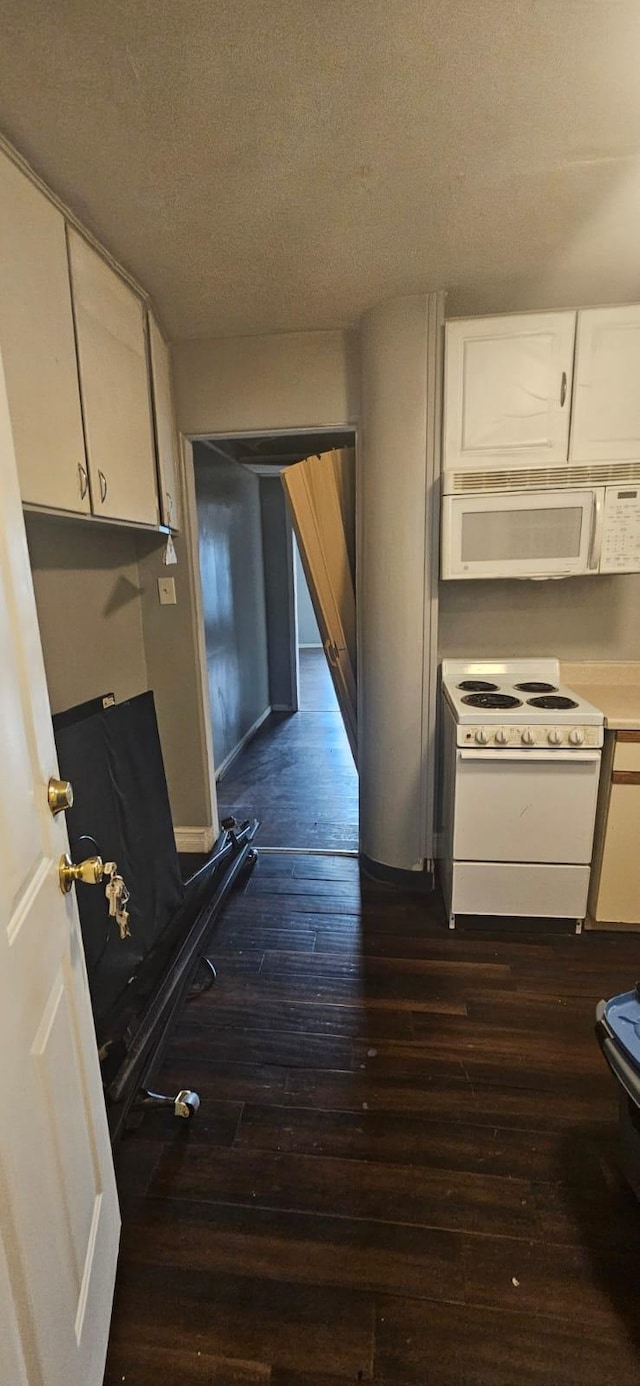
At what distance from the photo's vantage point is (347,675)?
286 centimetres

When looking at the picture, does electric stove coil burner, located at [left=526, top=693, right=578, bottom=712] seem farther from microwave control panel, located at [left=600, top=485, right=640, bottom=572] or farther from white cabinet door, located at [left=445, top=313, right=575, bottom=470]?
white cabinet door, located at [left=445, top=313, right=575, bottom=470]

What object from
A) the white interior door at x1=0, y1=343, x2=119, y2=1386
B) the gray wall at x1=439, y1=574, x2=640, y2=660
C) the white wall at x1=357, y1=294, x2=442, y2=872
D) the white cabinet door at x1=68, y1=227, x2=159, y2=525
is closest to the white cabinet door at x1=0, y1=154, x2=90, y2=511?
the white cabinet door at x1=68, y1=227, x2=159, y2=525

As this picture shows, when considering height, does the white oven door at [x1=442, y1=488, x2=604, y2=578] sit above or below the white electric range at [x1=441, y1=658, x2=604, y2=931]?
above

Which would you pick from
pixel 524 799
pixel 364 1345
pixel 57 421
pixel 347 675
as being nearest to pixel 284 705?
pixel 347 675

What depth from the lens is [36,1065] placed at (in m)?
0.84

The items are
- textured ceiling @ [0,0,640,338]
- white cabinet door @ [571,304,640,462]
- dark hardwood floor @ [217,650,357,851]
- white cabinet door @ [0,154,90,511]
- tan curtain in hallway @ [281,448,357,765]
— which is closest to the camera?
textured ceiling @ [0,0,640,338]

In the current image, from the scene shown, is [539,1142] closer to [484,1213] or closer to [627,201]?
[484,1213]

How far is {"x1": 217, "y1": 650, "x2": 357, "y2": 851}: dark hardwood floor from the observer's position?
10.5 feet

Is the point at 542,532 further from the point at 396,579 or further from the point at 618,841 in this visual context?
the point at 618,841

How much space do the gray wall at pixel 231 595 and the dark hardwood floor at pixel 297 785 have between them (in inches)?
8.6

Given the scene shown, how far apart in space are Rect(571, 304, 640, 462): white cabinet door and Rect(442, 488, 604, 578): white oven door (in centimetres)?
17

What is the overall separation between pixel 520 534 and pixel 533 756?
839 millimetres

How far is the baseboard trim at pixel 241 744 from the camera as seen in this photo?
4082 millimetres

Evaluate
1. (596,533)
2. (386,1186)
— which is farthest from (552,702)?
(386,1186)
